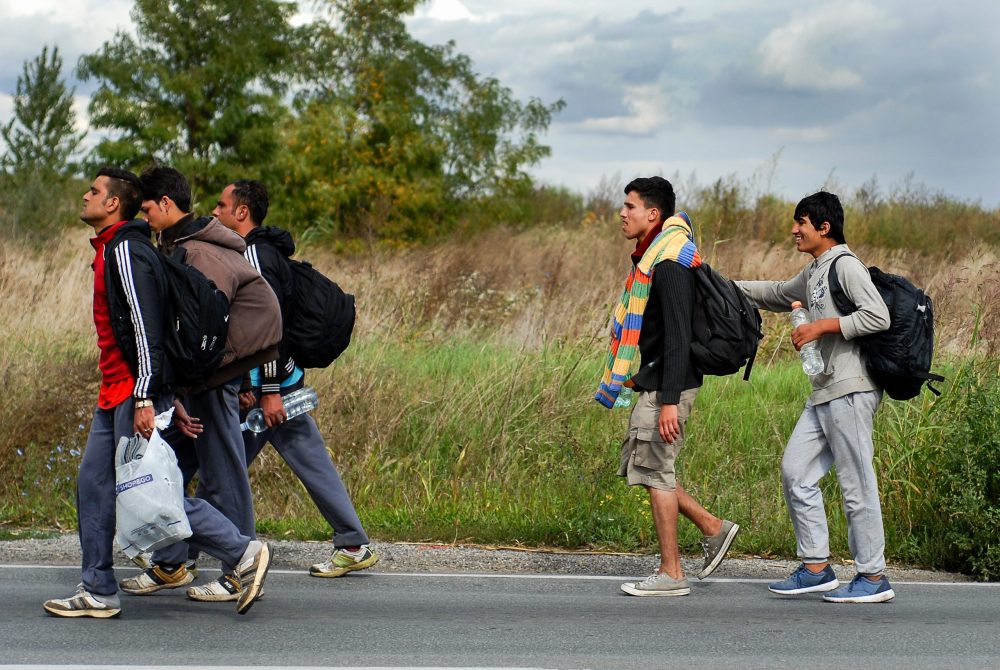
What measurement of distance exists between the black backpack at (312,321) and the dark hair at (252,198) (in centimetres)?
30

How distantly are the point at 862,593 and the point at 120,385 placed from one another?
3941 millimetres

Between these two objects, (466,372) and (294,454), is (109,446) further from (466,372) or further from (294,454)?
(466,372)

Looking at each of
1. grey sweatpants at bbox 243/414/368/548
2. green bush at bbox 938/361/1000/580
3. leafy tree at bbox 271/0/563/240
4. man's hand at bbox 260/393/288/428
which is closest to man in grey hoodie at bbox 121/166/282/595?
man's hand at bbox 260/393/288/428

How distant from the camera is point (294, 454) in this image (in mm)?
6789

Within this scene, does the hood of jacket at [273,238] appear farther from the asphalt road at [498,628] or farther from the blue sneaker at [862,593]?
the blue sneaker at [862,593]

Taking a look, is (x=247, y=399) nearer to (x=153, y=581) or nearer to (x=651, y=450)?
(x=153, y=581)

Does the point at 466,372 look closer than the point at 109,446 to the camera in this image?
No

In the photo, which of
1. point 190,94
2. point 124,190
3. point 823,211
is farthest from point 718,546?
point 190,94

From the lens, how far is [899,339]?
619 cm

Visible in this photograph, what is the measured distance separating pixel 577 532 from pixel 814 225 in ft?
8.91

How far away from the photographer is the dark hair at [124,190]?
5547 mm

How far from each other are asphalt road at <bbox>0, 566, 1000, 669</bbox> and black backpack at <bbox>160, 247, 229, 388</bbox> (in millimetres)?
1212

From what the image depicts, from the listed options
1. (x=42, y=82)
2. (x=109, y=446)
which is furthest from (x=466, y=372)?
(x=42, y=82)

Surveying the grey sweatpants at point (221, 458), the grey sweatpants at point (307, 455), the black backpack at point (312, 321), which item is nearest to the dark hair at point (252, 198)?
the black backpack at point (312, 321)
